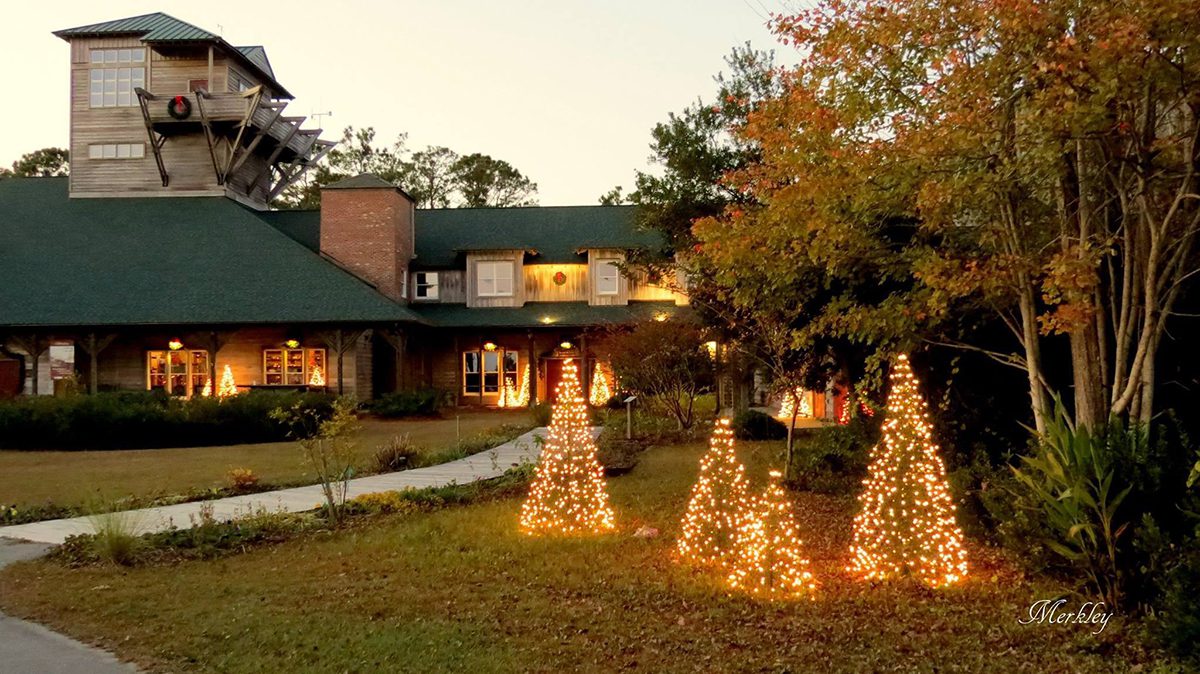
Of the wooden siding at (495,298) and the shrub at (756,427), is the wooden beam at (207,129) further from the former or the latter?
the shrub at (756,427)

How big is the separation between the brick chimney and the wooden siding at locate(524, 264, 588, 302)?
472 centimetres

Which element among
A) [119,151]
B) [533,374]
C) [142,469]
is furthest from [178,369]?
[142,469]

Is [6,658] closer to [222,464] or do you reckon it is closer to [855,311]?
[855,311]

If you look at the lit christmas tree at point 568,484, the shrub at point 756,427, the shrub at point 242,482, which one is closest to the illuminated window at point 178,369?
the shrub at point 242,482

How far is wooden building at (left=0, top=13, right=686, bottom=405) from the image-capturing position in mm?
27969

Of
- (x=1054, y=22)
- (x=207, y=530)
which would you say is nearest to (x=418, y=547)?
(x=207, y=530)

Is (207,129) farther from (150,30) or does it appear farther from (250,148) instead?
(150,30)

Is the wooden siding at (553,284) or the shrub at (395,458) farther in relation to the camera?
the wooden siding at (553,284)

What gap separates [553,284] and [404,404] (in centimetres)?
804

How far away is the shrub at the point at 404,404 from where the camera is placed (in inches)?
1079

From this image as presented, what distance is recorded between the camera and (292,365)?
29.9 meters

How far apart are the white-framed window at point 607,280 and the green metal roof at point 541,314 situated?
65 centimetres
